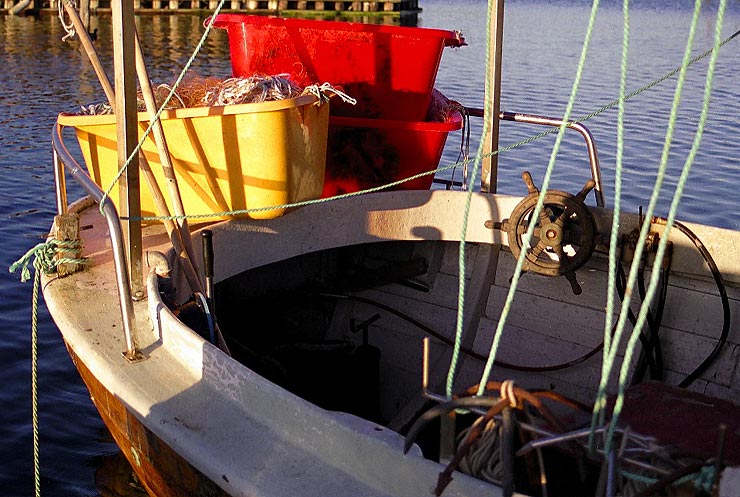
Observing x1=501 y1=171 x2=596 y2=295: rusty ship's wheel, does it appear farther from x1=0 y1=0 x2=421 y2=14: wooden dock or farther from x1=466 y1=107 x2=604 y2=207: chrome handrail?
x1=0 y1=0 x2=421 y2=14: wooden dock

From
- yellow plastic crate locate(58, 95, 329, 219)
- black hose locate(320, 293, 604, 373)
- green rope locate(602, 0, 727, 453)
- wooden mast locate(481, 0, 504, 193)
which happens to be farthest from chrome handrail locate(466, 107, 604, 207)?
green rope locate(602, 0, 727, 453)

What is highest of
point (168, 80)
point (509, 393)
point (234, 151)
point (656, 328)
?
point (234, 151)

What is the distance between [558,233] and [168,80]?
13916mm

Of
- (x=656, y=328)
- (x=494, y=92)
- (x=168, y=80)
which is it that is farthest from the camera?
(x=168, y=80)

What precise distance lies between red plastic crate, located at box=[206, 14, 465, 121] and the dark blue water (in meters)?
2.21

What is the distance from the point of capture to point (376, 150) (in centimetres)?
501

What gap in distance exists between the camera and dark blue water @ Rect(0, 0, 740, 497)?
5422mm

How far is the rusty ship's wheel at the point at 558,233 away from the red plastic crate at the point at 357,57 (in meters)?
1.13

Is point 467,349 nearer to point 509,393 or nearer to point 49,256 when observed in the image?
point 49,256

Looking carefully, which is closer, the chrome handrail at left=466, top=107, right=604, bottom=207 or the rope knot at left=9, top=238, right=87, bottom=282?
the rope knot at left=9, top=238, right=87, bottom=282

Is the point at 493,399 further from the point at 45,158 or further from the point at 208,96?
the point at 45,158

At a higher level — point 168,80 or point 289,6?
point 289,6

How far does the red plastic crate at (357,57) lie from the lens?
5020mm

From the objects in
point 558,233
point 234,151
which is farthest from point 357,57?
point 558,233
